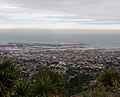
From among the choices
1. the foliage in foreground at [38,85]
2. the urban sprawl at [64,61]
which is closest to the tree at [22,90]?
the foliage in foreground at [38,85]

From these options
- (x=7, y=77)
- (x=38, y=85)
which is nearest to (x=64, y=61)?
(x=38, y=85)

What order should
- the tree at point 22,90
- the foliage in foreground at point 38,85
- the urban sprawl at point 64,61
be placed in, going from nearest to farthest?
the foliage in foreground at point 38,85
the tree at point 22,90
the urban sprawl at point 64,61

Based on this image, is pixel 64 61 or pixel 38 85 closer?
pixel 38 85

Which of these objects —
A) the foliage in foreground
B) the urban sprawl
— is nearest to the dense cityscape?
the urban sprawl

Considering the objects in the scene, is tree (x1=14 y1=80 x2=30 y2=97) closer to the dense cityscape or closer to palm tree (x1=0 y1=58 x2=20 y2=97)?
the dense cityscape

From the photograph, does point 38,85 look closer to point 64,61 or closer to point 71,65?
point 71,65

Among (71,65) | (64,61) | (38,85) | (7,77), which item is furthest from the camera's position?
(64,61)

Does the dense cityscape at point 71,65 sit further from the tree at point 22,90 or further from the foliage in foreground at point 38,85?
the tree at point 22,90

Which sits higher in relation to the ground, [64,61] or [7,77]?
[7,77]
